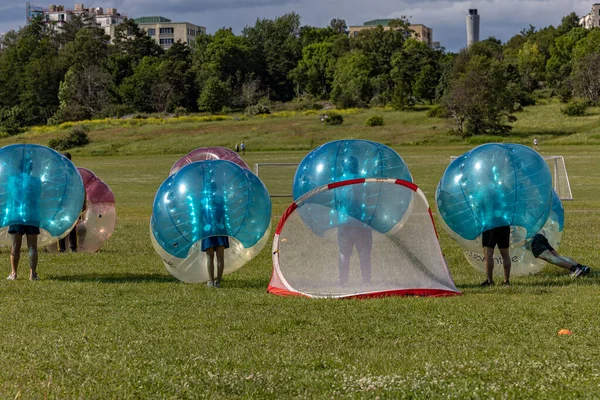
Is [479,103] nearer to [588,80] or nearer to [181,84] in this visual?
[588,80]

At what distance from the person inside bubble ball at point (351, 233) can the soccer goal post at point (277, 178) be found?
2192 centimetres

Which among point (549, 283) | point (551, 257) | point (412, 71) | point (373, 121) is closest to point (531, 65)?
point (412, 71)

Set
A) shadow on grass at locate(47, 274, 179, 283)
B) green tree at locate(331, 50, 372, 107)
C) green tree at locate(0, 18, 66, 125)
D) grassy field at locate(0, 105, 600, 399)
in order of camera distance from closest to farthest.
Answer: grassy field at locate(0, 105, 600, 399)
shadow on grass at locate(47, 274, 179, 283)
green tree at locate(331, 50, 372, 107)
green tree at locate(0, 18, 66, 125)

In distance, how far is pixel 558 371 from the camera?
718 centimetres

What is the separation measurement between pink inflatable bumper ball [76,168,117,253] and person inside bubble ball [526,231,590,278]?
876 centimetres

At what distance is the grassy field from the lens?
6938 millimetres

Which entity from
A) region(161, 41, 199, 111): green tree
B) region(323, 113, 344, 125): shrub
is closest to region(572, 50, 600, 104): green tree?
region(323, 113, 344, 125): shrub

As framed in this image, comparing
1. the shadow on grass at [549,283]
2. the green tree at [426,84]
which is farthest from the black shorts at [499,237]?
the green tree at [426,84]

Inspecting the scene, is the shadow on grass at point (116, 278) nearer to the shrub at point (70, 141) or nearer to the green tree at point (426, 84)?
the shrub at point (70, 141)

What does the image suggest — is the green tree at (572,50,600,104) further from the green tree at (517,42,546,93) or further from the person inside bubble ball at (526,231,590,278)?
the person inside bubble ball at (526,231,590,278)

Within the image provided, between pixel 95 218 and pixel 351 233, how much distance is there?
7.58 meters

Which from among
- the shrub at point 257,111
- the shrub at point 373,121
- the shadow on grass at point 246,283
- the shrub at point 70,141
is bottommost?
the shadow on grass at point 246,283

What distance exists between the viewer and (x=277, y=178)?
44.5 meters

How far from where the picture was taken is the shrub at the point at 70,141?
284ft
